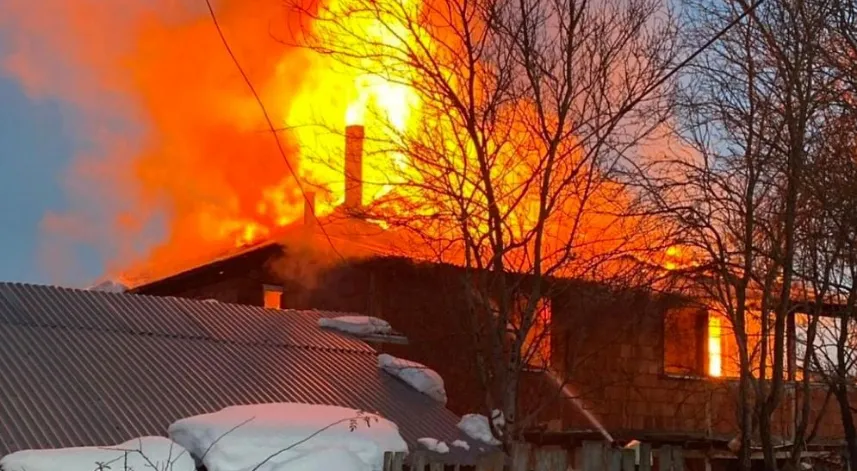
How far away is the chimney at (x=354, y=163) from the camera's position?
33.8 feet

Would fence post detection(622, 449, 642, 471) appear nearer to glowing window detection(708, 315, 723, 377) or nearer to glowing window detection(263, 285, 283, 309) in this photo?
glowing window detection(263, 285, 283, 309)

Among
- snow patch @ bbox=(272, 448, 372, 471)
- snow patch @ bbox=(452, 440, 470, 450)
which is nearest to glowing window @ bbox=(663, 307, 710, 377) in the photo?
snow patch @ bbox=(452, 440, 470, 450)

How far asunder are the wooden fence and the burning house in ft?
11.1

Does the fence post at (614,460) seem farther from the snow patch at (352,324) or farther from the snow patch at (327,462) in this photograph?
the snow patch at (352,324)

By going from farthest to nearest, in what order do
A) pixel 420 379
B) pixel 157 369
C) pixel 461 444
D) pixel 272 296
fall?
pixel 272 296 < pixel 420 379 < pixel 461 444 < pixel 157 369

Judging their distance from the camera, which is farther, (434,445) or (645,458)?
(434,445)

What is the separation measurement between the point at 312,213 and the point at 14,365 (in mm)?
6554

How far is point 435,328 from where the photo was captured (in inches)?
630

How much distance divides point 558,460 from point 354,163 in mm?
4008

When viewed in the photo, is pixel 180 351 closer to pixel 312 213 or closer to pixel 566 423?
pixel 312 213

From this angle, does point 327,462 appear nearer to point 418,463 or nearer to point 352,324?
point 418,463

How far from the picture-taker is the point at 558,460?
7812 millimetres

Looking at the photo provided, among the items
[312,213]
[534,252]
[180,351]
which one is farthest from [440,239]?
[312,213]

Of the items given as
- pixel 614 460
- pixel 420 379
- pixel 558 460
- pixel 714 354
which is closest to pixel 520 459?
pixel 558 460
